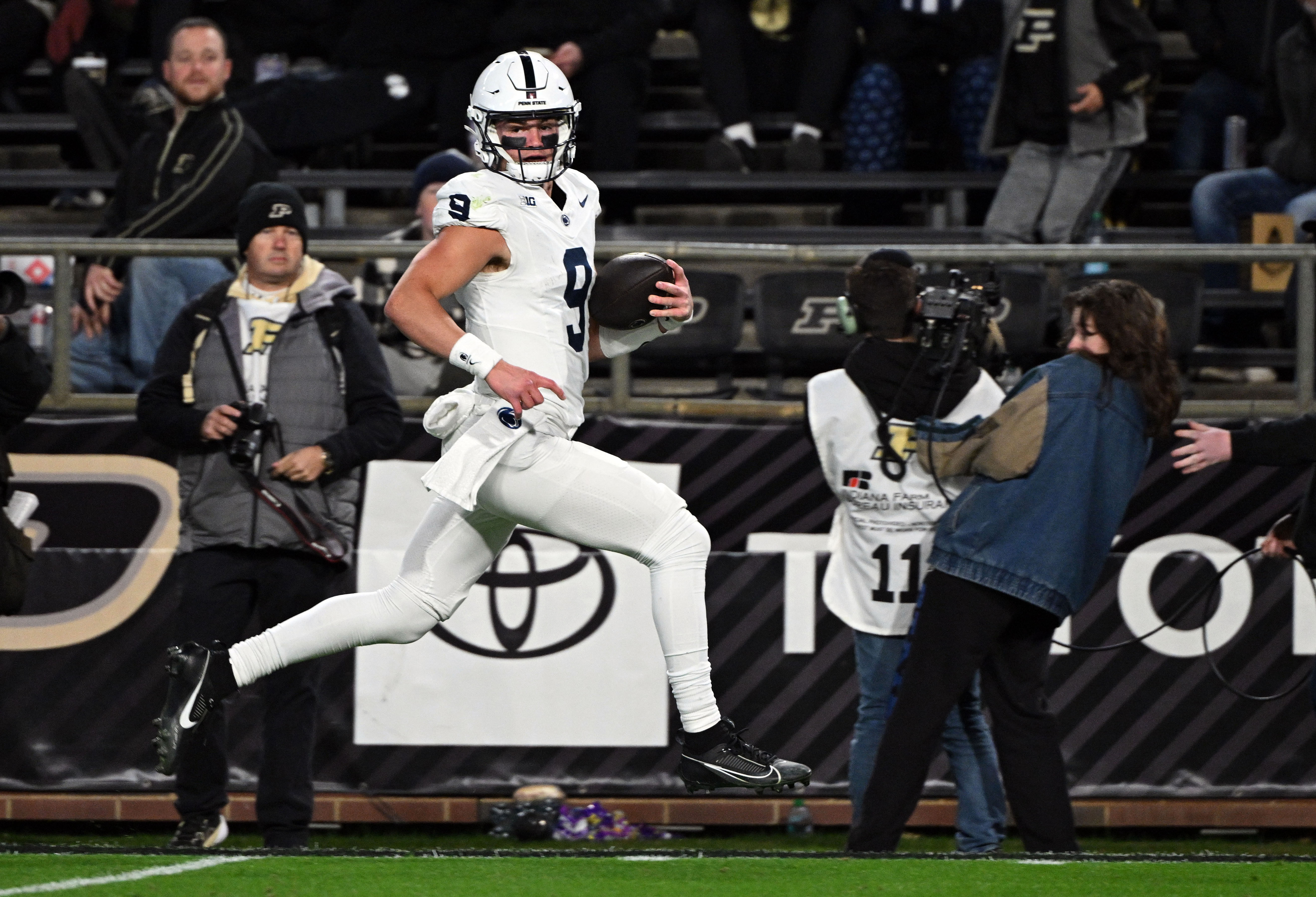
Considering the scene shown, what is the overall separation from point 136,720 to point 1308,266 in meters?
4.67

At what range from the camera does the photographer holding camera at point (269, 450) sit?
5711 mm

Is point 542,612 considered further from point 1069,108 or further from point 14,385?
point 1069,108

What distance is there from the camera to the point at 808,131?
928 centimetres

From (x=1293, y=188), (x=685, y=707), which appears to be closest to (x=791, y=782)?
(x=685, y=707)

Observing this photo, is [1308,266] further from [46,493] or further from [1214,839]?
[46,493]

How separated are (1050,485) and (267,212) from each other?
2.56 m

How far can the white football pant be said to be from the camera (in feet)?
14.7

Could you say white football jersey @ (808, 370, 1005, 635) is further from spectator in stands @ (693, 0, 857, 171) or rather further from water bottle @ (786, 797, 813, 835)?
spectator in stands @ (693, 0, 857, 171)

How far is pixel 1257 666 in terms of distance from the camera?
6.86 meters

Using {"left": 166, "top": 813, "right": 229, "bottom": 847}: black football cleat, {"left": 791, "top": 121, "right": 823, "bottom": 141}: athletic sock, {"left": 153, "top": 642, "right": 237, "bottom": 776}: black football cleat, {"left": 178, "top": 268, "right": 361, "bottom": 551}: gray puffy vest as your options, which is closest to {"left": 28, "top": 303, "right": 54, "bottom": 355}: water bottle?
{"left": 178, "top": 268, "right": 361, "bottom": 551}: gray puffy vest

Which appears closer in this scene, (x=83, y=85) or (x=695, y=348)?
(x=695, y=348)

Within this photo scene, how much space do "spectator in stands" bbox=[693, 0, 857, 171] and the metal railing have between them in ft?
7.95

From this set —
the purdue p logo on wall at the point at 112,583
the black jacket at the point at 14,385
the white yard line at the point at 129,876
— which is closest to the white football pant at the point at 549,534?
the white yard line at the point at 129,876

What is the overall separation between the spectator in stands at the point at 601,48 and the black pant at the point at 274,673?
380cm
